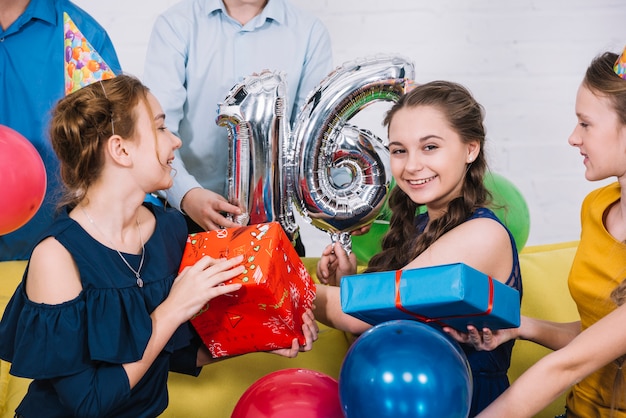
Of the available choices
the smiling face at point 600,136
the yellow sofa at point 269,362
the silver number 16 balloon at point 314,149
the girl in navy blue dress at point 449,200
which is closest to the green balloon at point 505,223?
the yellow sofa at point 269,362

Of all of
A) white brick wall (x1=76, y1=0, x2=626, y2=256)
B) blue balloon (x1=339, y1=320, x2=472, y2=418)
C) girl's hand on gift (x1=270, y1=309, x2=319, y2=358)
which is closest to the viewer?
blue balloon (x1=339, y1=320, x2=472, y2=418)

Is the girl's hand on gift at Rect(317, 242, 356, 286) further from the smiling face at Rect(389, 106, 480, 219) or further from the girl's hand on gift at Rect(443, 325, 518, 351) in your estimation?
the girl's hand on gift at Rect(443, 325, 518, 351)

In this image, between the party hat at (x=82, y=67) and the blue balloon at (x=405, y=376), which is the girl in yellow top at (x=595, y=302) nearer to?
the blue balloon at (x=405, y=376)

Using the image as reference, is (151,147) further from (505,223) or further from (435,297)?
(505,223)

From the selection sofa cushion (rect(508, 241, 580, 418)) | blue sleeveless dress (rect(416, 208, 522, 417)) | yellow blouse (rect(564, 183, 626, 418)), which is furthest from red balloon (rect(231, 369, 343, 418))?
sofa cushion (rect(508, 241, 580, 418))

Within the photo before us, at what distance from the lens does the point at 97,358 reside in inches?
56.3

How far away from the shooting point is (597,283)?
1.61m

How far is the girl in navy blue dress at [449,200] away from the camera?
1.61 meters

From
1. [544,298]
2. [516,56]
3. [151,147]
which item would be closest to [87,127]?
[151,147]

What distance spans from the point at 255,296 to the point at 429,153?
19.3 inches

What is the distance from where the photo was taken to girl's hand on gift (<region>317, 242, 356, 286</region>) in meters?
1.92

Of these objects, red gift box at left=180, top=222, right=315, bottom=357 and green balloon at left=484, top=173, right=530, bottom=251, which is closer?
red gift box at left=180, top=222, right=315, bottom=357

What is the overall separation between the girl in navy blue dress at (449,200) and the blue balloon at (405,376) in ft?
0.88

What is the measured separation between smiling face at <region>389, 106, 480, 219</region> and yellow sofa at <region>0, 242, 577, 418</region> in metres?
0.52
